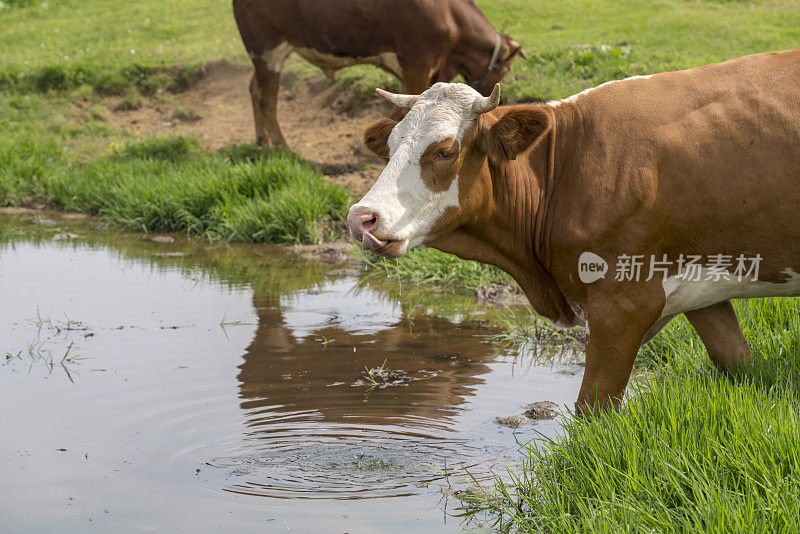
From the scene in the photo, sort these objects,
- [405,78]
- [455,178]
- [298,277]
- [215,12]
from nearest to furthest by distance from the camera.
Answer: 1. [455,178]
2. [298,277]
3. [405,78]
4. [215,12]

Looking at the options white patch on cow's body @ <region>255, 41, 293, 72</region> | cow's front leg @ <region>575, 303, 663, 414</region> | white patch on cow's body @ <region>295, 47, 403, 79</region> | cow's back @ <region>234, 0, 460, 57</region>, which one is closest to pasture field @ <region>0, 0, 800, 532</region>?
cow's front leg @ <region>575, 303, 663, 414</region>

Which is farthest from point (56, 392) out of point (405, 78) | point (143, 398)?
point (405, 78)

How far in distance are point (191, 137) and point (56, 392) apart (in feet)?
22.5

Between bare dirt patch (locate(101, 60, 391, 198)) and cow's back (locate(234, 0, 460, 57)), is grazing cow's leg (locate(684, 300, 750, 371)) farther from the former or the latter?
cow's back (locate(234, 0, 460, 57))

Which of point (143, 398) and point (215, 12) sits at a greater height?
point (215, 12)

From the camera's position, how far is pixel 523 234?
4516 millimetres

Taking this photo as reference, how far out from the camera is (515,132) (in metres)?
4.25

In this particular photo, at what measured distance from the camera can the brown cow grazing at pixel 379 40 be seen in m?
10.3

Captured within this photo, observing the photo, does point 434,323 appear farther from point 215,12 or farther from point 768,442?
point 215,12

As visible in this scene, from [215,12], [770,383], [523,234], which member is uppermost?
[215,12]

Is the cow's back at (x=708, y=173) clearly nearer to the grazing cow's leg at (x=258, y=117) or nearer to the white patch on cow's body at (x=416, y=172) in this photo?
the white patch on cow's body at (x=416, y=172)

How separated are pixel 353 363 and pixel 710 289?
247 cm

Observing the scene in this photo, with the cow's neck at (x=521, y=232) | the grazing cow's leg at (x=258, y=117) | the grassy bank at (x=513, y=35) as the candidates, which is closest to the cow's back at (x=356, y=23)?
the grazing cow's leg at (x=258, y=117)

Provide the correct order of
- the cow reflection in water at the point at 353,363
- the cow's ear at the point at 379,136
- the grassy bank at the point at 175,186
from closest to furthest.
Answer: the cow's ear at the point at 379,136 → the cow reflection in water at the point at 353,363 → the grassy bank at the point at 175,186
